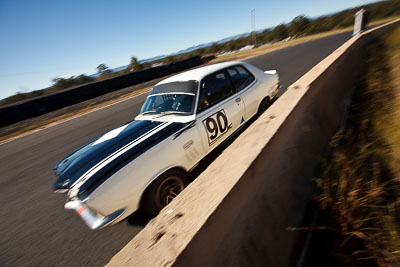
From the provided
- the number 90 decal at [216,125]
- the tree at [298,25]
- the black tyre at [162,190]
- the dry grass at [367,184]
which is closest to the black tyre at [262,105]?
the number 90 decal at [216,125]

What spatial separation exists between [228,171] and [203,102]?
5.85ft

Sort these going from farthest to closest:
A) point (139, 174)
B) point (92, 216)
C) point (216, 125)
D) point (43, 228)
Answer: point (216, 125) < point (43, 228) < point (139, 174) < point (92, 216)

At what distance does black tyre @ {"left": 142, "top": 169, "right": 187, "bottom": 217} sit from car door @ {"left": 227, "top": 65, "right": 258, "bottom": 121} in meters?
1.86

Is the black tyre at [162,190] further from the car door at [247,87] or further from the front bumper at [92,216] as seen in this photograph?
the car door at [247,87]

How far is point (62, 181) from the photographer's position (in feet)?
7.19

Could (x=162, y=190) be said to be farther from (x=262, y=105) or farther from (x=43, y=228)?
(x=262, y=105)

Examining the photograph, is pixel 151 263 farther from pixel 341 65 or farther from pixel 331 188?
pixel 341 65

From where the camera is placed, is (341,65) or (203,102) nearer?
(203,102)

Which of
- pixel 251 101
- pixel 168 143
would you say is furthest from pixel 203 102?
pixel 251 101

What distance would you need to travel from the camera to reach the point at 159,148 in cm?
230

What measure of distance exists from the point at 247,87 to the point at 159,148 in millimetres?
2287

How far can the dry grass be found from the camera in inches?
50.9

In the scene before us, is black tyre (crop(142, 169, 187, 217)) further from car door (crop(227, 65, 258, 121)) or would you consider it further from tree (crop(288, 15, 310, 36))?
tree (crop(288, 15, 310, 36))

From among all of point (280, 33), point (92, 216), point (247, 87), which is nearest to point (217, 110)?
point (247, 87)
